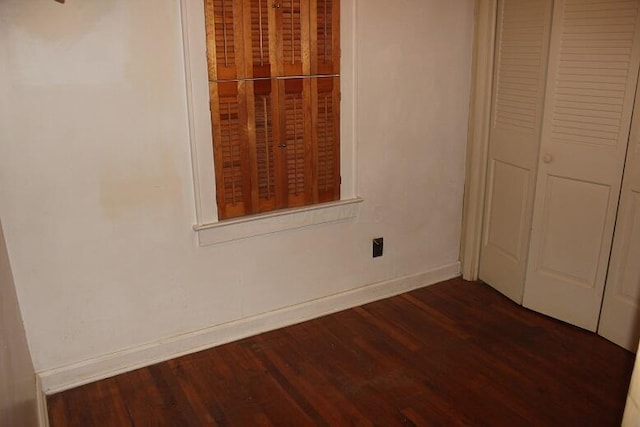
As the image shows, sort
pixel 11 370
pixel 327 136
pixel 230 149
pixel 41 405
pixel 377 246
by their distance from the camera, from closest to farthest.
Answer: pixel 11 370 < pixel 41 405 < pixel 230 149 < pixel 327 136 < pixel 377 246

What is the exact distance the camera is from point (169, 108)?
2.44 metres

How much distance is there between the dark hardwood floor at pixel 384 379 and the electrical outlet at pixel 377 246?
35cm

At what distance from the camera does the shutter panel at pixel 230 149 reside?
2.54 metres

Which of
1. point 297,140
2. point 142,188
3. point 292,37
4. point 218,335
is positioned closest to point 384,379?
point 218,335

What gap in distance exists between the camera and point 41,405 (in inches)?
90.4

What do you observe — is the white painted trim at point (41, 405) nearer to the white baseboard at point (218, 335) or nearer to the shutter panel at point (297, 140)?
the white baseboard at point (218, 335)

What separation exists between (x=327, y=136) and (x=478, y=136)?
97cm

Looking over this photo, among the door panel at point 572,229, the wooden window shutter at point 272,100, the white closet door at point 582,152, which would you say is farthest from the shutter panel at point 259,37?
the door panel at point 572,229

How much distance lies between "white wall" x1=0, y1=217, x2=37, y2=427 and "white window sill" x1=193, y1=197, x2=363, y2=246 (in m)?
0.82

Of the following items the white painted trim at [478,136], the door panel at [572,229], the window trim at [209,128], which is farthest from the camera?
the white painted trim at [478,136]

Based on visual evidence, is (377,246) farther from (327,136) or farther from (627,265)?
(627,265)

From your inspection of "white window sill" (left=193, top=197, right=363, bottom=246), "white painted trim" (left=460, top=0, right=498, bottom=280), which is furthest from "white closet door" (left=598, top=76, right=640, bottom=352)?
"white window sill" (left=193, top=197, right=363, bottom=246)

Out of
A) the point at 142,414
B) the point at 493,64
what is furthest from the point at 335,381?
the point at 493,64

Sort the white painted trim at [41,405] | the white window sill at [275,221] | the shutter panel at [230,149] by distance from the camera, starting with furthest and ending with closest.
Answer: the white window sill at [275,221] → the shutter panel at [230,149] → the white painted trim at [41,405]
